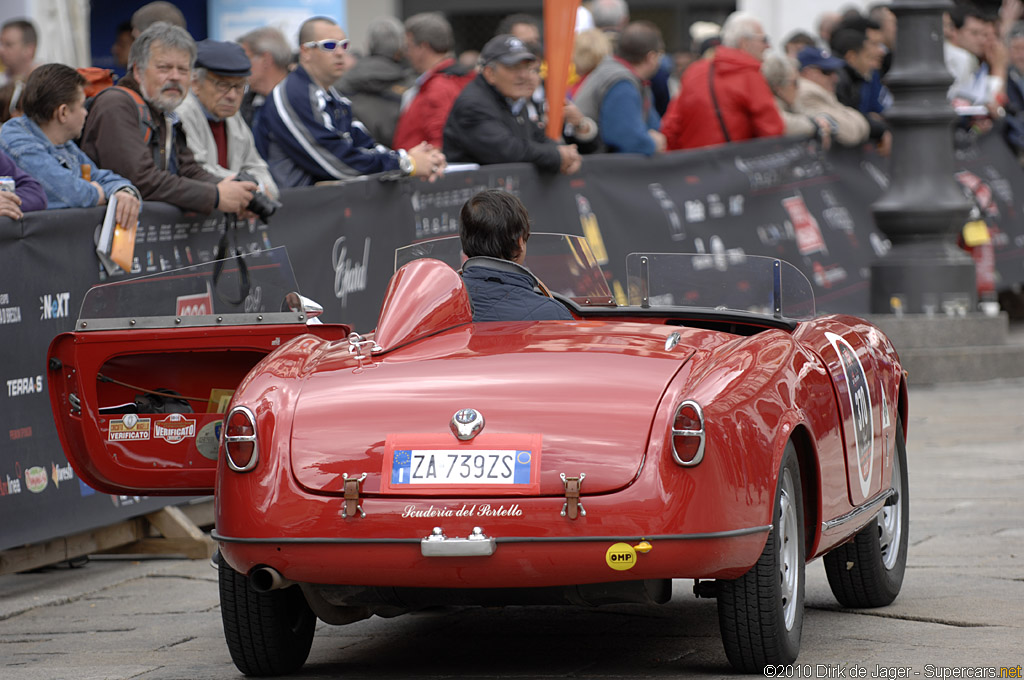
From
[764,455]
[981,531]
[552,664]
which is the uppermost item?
[764,455]

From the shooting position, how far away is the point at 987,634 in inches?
207

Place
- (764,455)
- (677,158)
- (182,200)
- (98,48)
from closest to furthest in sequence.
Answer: (764,455) → (182,200) → (677,158) → (98,48)

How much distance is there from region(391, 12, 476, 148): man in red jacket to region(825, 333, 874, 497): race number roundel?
5.85 m

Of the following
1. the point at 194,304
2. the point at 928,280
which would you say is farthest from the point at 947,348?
the point at 194,304

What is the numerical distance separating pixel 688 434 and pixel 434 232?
5.74 meters

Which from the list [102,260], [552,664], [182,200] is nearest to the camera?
[552,664]

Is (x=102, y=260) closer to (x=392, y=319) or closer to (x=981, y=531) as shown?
(x=392, y=319)

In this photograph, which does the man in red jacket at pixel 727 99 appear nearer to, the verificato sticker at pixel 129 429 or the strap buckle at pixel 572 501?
the verificato sticker at pixel 129 429

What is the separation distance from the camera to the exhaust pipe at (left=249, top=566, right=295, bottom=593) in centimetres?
455

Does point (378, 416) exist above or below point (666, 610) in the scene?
above

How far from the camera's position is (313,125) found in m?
9.30

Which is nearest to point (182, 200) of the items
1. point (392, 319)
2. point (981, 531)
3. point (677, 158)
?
point (392, 319)

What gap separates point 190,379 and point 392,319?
0.93 meters

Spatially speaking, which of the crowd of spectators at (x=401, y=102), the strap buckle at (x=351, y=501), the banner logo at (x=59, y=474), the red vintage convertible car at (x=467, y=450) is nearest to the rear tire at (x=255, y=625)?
the red vintage convertible car at (x=467, y=450)
